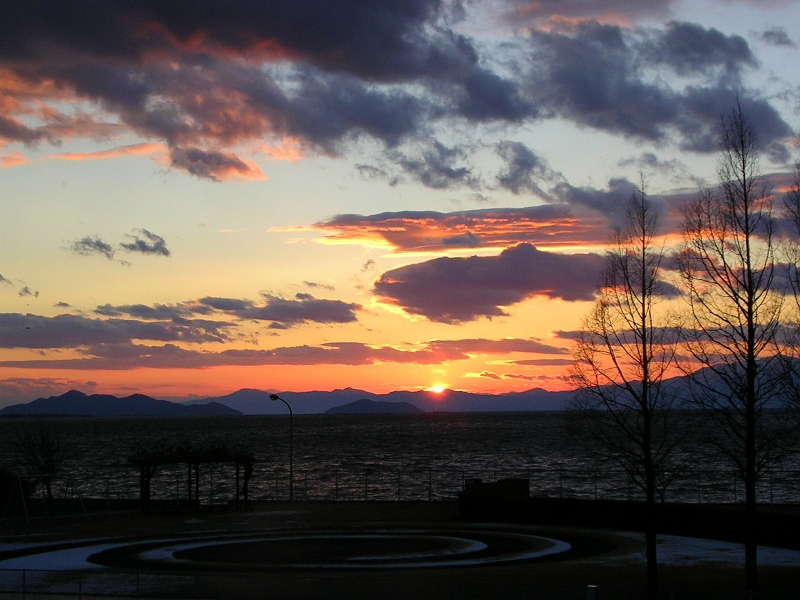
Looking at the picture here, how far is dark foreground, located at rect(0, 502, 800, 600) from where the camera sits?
22188 millimetres

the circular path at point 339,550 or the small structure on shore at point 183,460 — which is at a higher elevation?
the small structure on shore at point 183,460

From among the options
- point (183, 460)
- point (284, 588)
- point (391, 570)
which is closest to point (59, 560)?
point (284, 588)

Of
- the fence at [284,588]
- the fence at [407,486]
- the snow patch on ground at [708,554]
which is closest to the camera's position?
the fence at [284,588]

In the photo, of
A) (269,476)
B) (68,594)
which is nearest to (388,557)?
(68,594)

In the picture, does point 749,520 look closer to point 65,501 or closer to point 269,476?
point 65,501

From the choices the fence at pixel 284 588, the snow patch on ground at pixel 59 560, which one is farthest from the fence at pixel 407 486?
the fence at pixel 284 588

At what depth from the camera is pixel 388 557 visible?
31922 millimetres

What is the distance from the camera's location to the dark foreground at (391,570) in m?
22.2

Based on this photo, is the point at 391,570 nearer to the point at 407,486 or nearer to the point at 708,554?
the point at 708,554

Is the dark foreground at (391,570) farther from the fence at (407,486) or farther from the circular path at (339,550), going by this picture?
the fence at (407,486)

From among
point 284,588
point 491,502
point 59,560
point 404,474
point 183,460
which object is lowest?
point 404,474

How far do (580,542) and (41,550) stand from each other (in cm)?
2144

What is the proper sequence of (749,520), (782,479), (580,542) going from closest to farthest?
(749,520)
(580,542)
(782,479)

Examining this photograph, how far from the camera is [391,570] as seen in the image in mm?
28906
